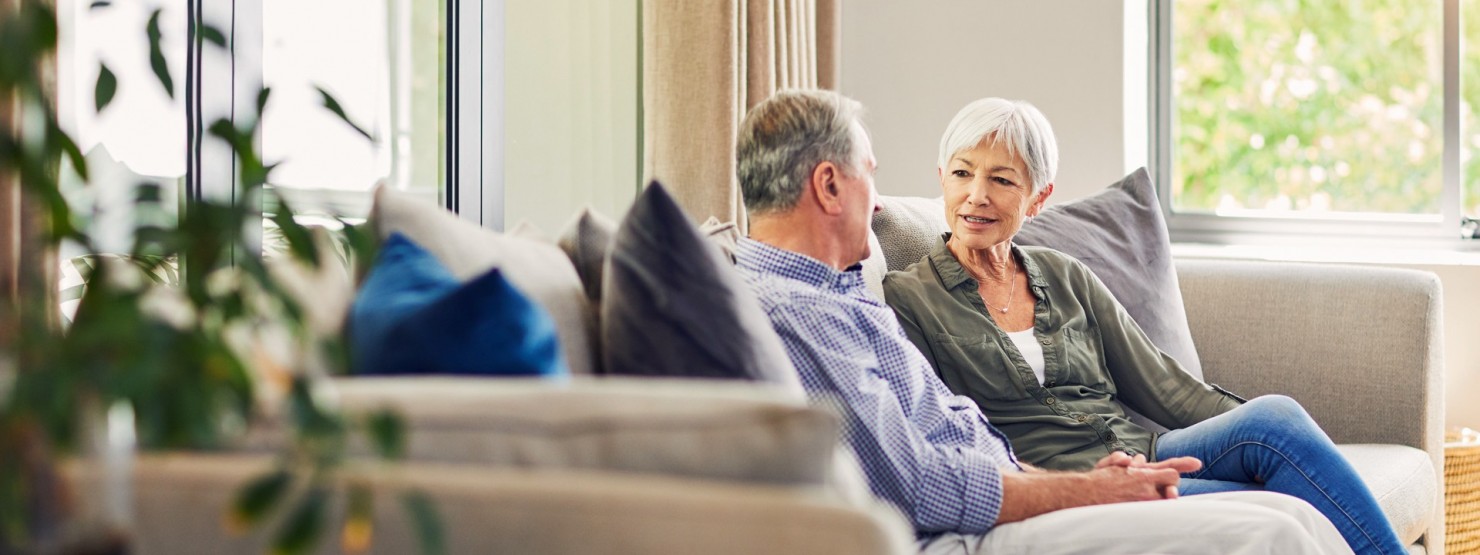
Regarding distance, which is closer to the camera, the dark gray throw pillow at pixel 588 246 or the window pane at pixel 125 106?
the dark gray throw pillow at pixel 588 246

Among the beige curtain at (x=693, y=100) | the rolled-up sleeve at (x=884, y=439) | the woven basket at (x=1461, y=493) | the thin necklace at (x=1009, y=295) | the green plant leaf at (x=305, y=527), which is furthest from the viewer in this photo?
the beige curtain at (x=693, y=100)

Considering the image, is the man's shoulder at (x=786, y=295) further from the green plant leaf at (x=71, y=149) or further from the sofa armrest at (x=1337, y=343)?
the sofa armrest at (x=1337, y=343)

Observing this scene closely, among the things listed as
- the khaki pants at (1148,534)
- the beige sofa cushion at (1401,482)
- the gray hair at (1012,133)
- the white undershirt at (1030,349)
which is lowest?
the beige sofa cushion at (1401,482)

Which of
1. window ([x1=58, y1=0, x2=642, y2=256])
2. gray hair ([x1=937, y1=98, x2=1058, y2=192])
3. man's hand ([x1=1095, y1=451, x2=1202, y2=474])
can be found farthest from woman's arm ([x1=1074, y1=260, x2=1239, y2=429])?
window ([x1=58, y1=0, x2=642, y2=256])

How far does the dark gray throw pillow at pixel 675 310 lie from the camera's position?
50.7 inches

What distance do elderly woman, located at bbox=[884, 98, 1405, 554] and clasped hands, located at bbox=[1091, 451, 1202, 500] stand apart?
9 centimetres

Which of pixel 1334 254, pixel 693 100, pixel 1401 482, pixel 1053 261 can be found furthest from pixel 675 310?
pixel 1334 254

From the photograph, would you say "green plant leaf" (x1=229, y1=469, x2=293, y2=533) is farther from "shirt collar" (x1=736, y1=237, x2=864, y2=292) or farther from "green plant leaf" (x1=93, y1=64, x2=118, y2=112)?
"shirt collar" (x1=736, y1=237, x2=864, y2=292)

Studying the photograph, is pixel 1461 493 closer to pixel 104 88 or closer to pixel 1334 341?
pixel 1334 341

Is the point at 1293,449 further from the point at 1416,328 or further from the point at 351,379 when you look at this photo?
the point at 351,379

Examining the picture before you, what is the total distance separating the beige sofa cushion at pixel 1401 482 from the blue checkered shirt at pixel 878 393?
79cm

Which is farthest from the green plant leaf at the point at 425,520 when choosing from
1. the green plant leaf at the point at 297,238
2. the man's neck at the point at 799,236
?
the man's neck at the point at 799,236

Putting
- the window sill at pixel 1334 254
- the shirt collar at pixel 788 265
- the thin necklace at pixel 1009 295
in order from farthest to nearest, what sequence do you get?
the window sill at pixel 1334 254, the thin necklace at pixel 1009 295, the shirt collar at pixel 788 265

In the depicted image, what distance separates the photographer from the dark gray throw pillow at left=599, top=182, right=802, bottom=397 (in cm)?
129
